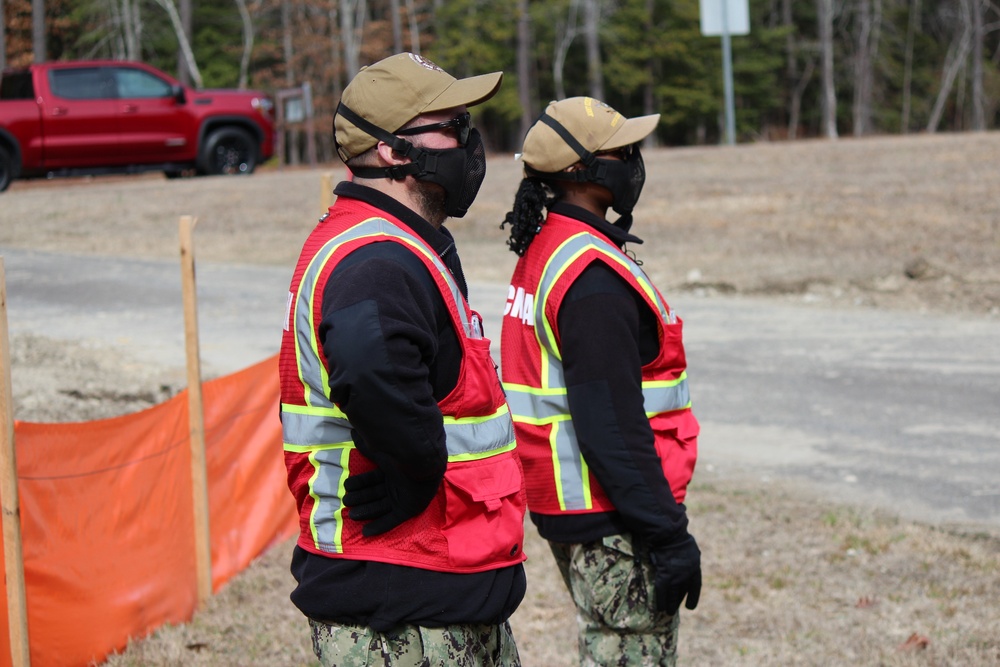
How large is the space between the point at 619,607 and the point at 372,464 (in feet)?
3.16

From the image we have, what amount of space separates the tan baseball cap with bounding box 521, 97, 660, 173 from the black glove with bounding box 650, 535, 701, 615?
1.04m

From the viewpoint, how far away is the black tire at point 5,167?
18531 millimetres

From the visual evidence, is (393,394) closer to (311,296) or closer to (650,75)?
(311,296)

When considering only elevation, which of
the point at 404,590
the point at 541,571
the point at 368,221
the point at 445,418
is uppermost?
the point at 368,221

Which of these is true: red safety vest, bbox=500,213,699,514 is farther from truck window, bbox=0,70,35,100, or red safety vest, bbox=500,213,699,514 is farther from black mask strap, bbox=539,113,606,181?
truck window, bbox=0,70,35,100

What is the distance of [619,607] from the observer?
2.98 m

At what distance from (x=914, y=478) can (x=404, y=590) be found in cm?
486

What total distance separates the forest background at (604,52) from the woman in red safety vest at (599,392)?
4090 centimetres

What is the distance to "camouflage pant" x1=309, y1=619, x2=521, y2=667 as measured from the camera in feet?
7.73

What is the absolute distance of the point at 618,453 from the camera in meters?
2.85

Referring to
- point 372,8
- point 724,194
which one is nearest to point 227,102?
point 724,194

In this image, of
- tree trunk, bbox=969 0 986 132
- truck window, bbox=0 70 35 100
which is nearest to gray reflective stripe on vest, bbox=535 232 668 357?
truck window, bbox=0 70 35 100

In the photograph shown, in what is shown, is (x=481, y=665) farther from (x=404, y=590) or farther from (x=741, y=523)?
(x=741, y=523)

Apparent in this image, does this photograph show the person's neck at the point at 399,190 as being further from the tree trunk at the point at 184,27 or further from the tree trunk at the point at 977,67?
the tree trunk at the point at 977,67
